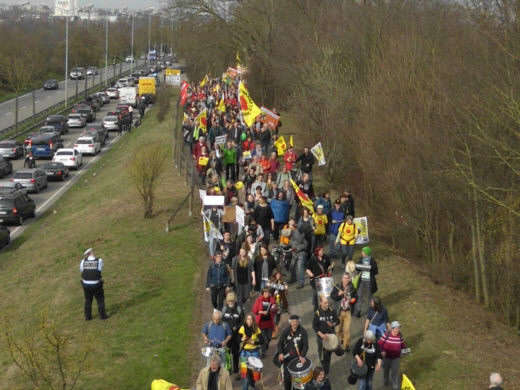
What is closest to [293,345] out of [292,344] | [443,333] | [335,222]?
[292,344]

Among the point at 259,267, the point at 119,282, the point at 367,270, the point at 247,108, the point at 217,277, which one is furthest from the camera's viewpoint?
the point at 247,108

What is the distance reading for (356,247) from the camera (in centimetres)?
2222

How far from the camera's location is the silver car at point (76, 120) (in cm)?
6438

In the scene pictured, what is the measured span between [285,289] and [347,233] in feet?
12.5

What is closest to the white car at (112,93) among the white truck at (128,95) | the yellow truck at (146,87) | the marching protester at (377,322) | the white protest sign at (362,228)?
the white truck at (128,95)

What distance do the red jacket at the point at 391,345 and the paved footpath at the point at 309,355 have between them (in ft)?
3.12

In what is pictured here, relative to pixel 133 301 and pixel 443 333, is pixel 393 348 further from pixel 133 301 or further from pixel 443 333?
pixel 133 301

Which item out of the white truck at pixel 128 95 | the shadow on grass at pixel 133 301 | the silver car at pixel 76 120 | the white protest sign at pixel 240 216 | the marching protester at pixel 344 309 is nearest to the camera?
the marching protester at pixel 344 309

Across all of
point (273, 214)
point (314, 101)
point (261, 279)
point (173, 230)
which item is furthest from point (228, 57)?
point (261, 279)

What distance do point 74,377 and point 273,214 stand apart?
24.2 feet

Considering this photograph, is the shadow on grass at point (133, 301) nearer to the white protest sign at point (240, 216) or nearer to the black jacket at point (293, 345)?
the white protest sign at point (240, 216)

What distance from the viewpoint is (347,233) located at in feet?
61.4

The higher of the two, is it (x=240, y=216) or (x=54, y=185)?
(x=240, y=216)

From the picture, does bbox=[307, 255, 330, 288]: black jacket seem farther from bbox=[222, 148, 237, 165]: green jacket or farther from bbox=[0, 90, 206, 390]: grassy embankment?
bbox=[222, 148, 237, 165]: green jacket
